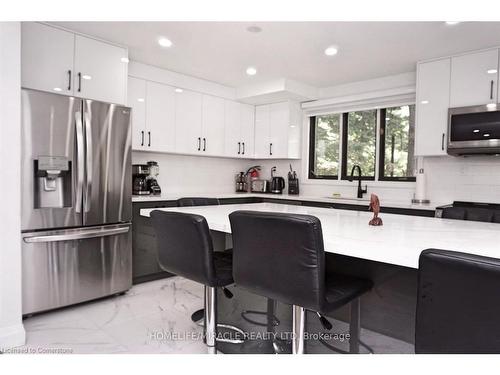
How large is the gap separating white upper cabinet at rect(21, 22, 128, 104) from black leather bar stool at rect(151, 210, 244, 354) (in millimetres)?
1722

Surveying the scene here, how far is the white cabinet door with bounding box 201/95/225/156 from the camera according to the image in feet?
14.5

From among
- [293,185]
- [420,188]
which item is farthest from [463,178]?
[293,185]

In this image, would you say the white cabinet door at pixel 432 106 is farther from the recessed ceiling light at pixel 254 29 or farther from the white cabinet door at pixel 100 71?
the white cabinet door at pixel 100 71

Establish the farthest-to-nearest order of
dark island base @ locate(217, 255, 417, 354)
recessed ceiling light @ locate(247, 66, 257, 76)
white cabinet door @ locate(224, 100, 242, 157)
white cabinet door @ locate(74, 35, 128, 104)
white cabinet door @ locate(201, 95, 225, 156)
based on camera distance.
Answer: white cabinet door @ locate(224, 100, 242, 157), white cabinet door @ locate(201, 95, 225, 156), recessed ceiling light @ locate(247, 66, 257, 76), white cabinet door @ locate(74, 35, 128, 104), dark island base @ locate(217, 255, 417, 354)

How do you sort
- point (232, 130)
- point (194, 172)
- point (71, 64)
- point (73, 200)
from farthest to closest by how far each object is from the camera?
point (232, 130) < point (194, 172) < point (71, 64) < point (73, 200)

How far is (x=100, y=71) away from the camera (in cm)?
311

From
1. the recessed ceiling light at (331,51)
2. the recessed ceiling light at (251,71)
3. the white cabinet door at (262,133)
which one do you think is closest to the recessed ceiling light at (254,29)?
the recessed ceiling light at (331,51)

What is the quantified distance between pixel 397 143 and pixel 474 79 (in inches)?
45.4

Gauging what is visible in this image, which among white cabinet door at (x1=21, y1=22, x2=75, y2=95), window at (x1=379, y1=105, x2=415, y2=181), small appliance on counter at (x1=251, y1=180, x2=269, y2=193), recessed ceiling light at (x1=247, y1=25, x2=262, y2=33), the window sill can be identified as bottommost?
small appliance on counter at (x1=251, y1=180, x2=269, y2=193)

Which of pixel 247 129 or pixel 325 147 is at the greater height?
pixel 247 129

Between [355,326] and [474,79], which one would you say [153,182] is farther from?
[474,79]

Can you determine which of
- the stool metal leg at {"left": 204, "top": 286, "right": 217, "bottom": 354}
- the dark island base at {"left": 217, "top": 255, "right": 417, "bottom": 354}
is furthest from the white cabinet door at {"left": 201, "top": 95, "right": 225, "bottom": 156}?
the stool metal leg at {"left": 204, "top": 286, "right": 217, "bottom": 354}

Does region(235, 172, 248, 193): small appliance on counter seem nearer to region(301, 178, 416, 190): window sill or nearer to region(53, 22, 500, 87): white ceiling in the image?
region(301, 178, 416, 190): window sill
